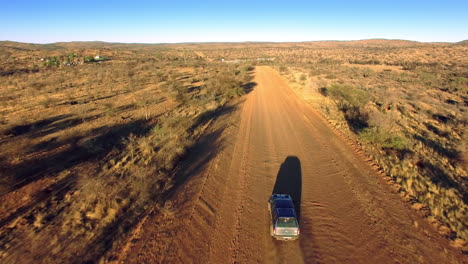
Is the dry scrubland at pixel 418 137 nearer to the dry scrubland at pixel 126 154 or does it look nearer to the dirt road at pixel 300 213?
the dry scrubland at pixel 126 154

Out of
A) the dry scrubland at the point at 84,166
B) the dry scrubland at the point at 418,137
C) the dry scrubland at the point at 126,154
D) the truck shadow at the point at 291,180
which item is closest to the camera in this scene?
the dry scrubland at the point at 84,166

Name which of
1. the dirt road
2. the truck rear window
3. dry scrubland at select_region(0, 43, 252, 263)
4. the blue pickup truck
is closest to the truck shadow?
the dirt road

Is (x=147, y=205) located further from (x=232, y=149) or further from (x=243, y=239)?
(x=232, y=149)

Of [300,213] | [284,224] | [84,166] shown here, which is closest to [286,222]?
[284,224]

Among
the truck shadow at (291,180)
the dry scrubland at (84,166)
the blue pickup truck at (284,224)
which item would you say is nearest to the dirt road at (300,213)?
the truck shadow at (291,180)

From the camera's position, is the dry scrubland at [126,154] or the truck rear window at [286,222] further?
the dry scrubland at [126,154]

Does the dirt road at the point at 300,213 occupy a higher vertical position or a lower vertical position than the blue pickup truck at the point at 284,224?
lower

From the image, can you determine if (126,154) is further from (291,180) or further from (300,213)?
(300,213)
